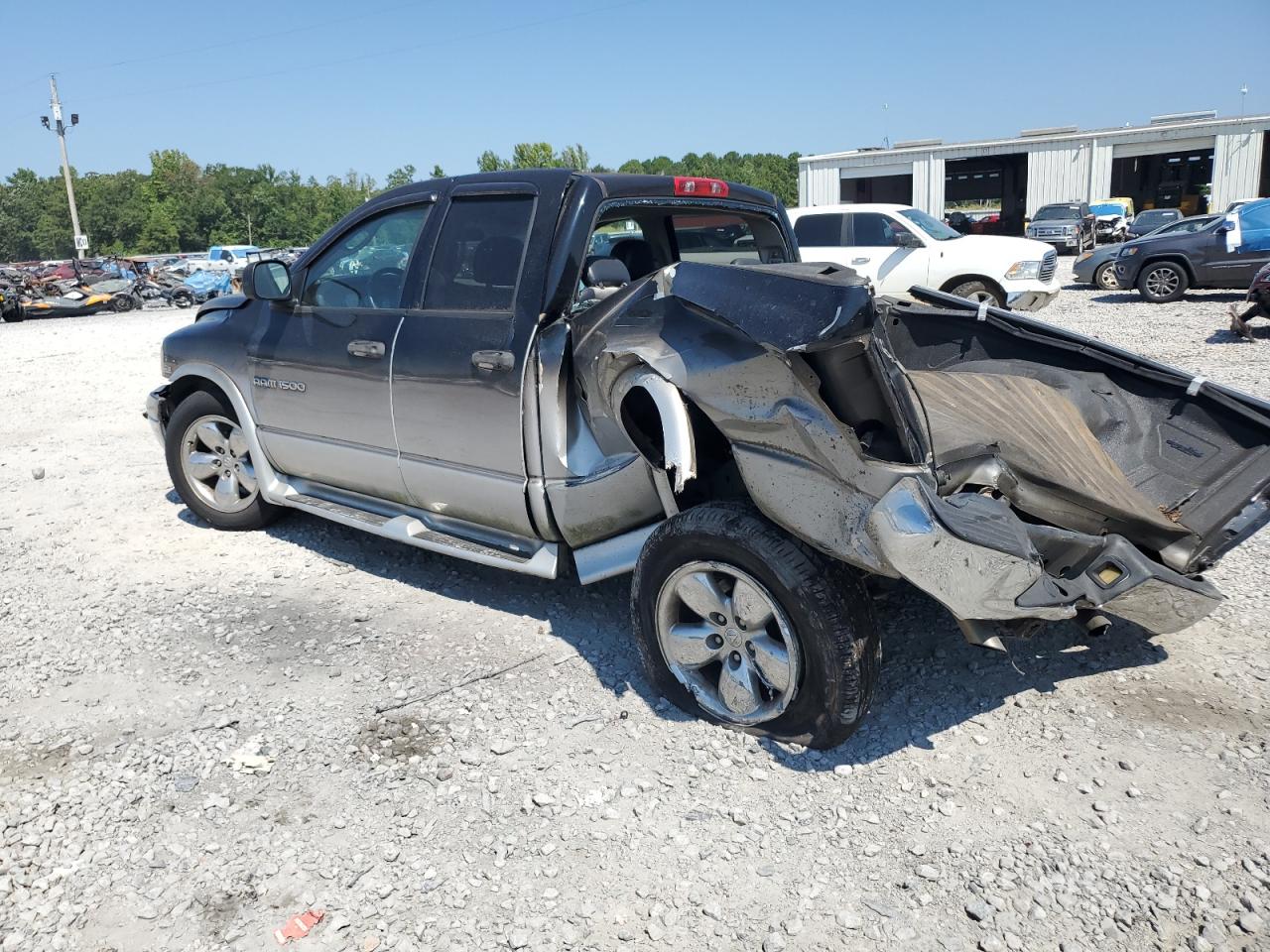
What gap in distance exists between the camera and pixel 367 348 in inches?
175

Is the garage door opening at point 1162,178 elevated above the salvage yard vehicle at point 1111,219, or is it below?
above

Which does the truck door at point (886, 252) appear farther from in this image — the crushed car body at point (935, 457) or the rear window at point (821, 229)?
the crushed car body at point (935, 457)

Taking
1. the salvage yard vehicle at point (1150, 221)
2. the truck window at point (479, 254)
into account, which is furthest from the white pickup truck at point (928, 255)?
the salvage yard vehicle at point (1150, 221)

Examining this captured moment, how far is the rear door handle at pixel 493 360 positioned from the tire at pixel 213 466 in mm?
2191

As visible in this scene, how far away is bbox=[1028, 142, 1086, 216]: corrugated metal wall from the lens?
45.9 meters

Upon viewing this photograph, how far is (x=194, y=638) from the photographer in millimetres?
4406

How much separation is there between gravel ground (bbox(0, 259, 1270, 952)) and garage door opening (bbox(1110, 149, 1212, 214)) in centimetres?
5715

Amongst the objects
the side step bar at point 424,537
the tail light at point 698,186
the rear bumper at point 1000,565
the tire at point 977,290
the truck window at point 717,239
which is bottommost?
the side step bar at point 424,537

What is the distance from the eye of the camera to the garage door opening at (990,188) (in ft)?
149

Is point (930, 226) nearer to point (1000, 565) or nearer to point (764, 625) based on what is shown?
point (764, 625)

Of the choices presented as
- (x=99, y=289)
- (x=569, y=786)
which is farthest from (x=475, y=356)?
(x=99, y=289)

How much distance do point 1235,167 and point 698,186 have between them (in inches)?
1893

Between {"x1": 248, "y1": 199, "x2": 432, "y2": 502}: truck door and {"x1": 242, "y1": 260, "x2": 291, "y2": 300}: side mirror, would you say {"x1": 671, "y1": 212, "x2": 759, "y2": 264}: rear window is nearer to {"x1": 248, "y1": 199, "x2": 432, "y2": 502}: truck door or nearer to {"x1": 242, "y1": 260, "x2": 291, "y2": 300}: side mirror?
{"x1": 248, "y1": 199, "x2": 432, "y2": 502}: truck door

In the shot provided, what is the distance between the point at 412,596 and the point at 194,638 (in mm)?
994
